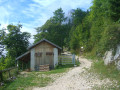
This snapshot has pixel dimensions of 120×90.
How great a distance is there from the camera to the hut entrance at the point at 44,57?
19422 millimetres

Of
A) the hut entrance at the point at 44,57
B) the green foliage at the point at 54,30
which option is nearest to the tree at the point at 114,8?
the hut entrance at the point at 44,57

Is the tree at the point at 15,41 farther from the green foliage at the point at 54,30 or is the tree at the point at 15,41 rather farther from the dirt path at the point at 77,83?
the dirt path at the point at 77,83

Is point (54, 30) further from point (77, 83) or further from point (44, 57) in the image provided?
point (77, 83)

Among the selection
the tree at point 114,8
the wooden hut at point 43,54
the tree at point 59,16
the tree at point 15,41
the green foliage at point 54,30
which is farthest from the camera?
the tree at point 59,16

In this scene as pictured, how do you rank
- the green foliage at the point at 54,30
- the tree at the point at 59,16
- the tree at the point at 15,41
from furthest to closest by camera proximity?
1. the tree at the point at 59,16
2. the green foliage at the point at 54,30
3. the tree at the point at 15,41

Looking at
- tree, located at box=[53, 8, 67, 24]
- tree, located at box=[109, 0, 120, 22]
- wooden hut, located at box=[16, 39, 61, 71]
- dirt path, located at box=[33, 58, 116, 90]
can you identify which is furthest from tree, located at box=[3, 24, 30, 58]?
tree, located at box=[109, 0, 120, 22]

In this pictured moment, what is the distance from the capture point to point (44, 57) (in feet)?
63.7

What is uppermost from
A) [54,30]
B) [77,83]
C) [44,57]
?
[54,30]

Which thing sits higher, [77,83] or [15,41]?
[15,41]

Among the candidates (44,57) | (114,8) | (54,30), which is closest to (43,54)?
(44,57)

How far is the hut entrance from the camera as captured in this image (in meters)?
19.4

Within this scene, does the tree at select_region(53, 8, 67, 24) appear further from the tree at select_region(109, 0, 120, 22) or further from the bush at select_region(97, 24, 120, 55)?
the bush at select_region(97, 24, 120, 55)

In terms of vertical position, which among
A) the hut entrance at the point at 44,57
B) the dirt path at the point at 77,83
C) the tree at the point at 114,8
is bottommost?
the dirt path at the point at 77,83

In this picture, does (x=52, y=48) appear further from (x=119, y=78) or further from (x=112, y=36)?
(x=119, y=78)
